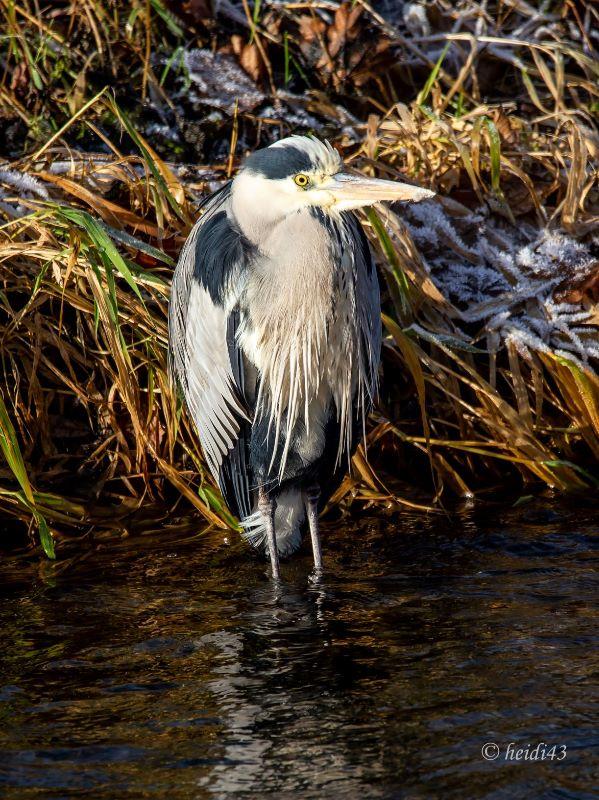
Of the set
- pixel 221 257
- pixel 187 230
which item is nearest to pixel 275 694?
pixel 221 257

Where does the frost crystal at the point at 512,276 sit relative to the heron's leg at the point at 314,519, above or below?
above

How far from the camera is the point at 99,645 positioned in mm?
2848

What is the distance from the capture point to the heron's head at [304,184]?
308cm

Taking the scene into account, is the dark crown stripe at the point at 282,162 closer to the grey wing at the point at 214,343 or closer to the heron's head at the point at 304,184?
the heron's head at the point at 304,184

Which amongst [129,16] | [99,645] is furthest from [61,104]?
[99,645]

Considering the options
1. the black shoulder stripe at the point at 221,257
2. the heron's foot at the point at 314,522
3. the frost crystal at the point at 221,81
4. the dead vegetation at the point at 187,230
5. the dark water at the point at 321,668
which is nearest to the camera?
the dark water at the point at 321,668

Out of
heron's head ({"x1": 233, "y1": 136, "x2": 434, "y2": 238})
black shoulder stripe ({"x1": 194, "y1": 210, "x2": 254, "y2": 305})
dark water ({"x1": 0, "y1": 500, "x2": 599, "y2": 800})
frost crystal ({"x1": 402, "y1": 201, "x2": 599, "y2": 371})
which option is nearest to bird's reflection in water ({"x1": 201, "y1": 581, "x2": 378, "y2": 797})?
dark water ({"x1": 0, "y1": 500, "x2": 599, "y2": 800})

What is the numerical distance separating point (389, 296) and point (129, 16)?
2051mm

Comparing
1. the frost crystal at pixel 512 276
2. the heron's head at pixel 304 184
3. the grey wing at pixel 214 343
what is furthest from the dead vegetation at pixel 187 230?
the heron's head at pixel 304 184

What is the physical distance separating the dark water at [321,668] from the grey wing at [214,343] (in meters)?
0.33

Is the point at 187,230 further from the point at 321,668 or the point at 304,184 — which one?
the point at 321,668

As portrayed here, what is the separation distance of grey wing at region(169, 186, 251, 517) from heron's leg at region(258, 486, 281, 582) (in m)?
0.05

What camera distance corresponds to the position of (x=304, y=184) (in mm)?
3119

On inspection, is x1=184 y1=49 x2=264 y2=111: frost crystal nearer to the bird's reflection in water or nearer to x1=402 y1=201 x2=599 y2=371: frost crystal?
x1=402 y1=201 x2=599 y2=371: frost crystal
